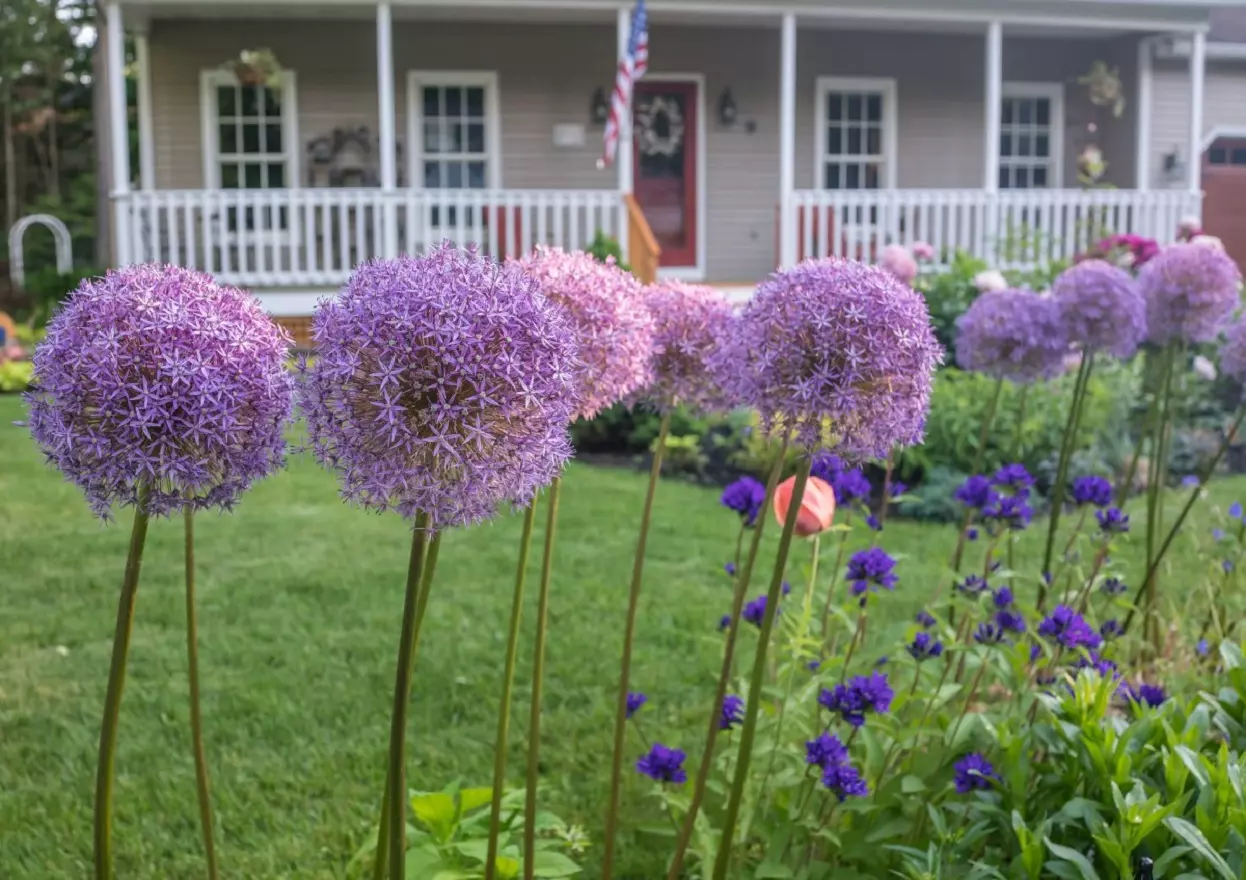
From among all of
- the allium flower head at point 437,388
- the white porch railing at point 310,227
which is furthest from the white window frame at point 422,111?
the allium flower head at point 437,388

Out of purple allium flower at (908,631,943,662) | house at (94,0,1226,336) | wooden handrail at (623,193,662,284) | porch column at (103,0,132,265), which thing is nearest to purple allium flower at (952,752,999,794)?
purple allium flower at (908,631,943,662)

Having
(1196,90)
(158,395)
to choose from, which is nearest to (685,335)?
(158,395)

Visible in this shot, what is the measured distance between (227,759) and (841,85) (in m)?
11.2

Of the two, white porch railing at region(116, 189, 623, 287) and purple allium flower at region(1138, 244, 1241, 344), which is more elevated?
white porch railing at region(116, 189, 623, 287)

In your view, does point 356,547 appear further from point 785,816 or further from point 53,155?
point 53,155

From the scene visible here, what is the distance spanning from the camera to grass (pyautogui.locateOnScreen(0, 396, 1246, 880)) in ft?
8.67

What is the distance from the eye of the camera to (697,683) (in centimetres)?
353

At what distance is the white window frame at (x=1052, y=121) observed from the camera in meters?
13.2

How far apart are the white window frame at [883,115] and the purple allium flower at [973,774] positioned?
11090 mm

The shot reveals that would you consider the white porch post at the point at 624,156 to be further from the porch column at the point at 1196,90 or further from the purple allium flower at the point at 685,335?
the purple allium flower at the point at 685,335

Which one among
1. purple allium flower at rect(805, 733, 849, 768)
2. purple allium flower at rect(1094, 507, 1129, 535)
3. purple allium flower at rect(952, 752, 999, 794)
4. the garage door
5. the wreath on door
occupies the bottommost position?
purple allium flower at rect(952, 752, 999, 794)

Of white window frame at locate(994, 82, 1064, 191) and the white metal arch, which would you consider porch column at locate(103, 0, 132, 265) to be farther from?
white window frame at locate(994, 82, 1064, 191)

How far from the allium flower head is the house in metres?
8.61

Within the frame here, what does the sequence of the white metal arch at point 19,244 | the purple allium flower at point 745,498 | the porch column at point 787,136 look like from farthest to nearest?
1. the white metal arch at point 19,244
2. the porch column at point 787,136
3. the purple allium flower at point 745,498
